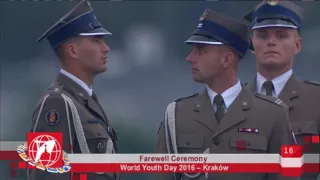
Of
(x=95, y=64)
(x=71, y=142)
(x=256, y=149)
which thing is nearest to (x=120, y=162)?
(x=71, y=142)

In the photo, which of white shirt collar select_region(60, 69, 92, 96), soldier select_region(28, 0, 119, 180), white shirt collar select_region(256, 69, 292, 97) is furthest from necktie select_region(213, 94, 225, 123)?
white shirt collar select_region(60, 69, 92, 96)

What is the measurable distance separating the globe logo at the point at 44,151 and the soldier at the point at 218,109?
0.53 m

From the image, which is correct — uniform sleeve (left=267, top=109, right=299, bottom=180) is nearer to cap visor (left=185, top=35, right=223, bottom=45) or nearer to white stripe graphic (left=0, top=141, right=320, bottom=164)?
white stripe graphic (left=0, top=141, right=320, bottom=164)

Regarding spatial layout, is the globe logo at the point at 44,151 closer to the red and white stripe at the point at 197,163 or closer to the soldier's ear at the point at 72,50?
the red and white stripe at the point at 197,163

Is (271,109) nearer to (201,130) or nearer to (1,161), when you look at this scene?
(201,130)

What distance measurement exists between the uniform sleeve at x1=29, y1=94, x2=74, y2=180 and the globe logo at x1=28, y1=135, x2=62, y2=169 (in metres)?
0.05

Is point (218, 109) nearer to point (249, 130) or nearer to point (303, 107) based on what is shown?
point (249, 130)

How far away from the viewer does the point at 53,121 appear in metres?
2.60

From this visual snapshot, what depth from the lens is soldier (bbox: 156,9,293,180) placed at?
2719 mm

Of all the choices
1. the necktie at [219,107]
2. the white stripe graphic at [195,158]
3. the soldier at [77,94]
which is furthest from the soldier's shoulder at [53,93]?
the necktie at [219,107]

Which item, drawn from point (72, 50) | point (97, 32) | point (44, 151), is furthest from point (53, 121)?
point (97, 32)

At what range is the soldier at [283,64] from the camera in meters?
2.81

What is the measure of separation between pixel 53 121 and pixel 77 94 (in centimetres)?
22

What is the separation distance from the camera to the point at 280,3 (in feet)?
9.61
